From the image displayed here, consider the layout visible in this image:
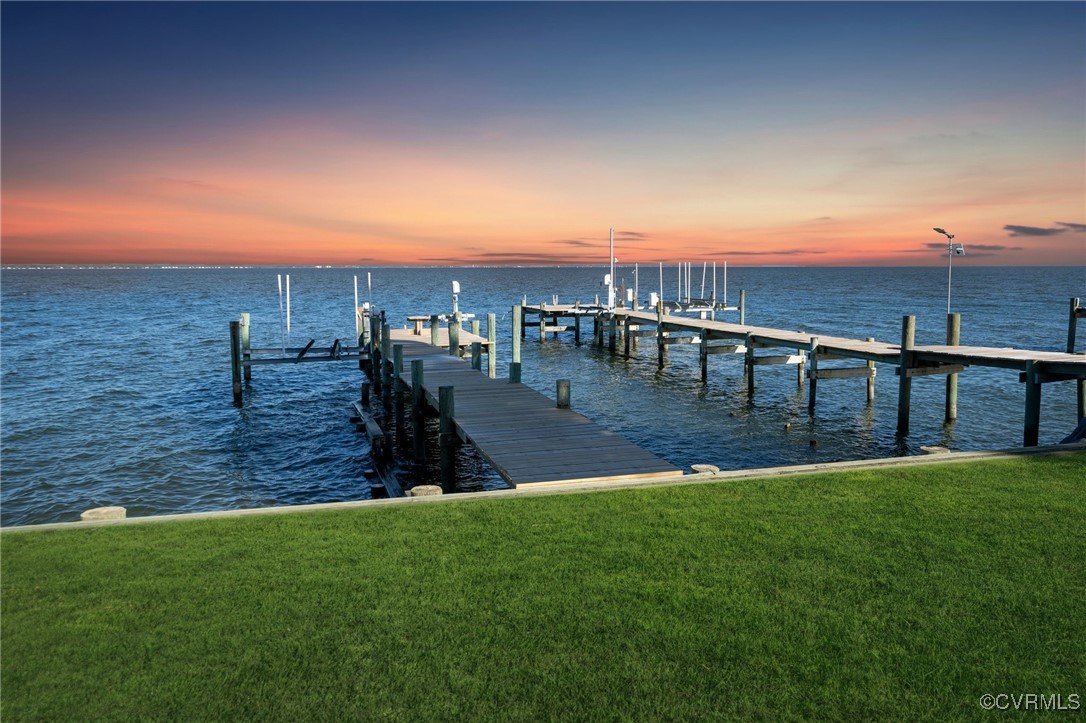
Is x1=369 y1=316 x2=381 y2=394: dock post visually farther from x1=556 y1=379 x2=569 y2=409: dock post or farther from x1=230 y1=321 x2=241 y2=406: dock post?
x1=556 y1=379 x2=569 y2=409: dock post

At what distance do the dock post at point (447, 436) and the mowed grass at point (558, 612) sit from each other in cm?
555

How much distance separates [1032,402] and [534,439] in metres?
10.8

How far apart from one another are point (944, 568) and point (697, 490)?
2504 millimetres

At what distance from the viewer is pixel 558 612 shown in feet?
16.4

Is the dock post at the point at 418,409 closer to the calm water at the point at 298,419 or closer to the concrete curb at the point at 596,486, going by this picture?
the calm water at the point at 298,419

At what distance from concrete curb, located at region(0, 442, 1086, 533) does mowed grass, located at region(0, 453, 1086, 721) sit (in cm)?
19

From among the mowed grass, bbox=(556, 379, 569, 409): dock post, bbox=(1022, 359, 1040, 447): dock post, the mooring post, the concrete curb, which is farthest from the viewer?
the mooring post

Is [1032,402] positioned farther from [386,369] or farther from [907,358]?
[386,369]

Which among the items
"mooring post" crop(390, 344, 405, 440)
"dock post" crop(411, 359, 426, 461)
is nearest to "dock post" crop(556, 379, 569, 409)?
"dock post" crop(411, 359, 426, 461)

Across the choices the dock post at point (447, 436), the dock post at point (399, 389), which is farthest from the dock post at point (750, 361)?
the dock post at point (447, 436)

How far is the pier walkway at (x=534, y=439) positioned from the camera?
29.7 ft

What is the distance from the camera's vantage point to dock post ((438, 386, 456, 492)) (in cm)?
1270

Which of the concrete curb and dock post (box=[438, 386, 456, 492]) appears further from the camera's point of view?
dock post (box=[438, 386, 456, 492])

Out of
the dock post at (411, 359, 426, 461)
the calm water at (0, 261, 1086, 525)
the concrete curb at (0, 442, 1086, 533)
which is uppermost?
the concrete curb at (0, 442, 1086, 533)
